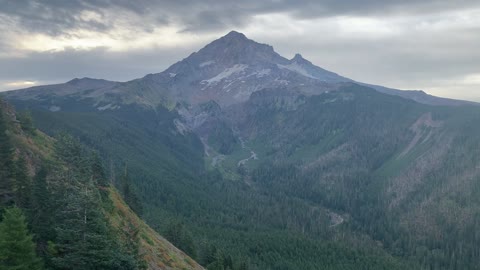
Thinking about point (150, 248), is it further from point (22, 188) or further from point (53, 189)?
point (22, 188)

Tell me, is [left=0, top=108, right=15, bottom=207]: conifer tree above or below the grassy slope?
above

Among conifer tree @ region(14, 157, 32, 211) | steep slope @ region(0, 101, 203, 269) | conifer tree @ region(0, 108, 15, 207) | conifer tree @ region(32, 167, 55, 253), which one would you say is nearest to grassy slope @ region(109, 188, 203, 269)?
steep slope @ region(0, 101, 203, 269)

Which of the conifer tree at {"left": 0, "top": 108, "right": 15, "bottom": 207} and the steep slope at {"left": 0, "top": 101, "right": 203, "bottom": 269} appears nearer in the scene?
the conifer tree at {"left": 0, "top": 108, "right": 15, "bottom": 207}

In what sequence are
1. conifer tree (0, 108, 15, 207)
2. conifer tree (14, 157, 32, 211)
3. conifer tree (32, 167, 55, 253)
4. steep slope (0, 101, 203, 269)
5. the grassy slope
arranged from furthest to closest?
the grassy slope → steep slope (0, 101, 203, 269) → conifer tree (0, 108, 15, 207) → conifer tree (14, 157, 32, 211) → conifer tree (32, 167, 55, 253)

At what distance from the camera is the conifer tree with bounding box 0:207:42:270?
109 ft

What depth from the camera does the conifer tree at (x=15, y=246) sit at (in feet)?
109

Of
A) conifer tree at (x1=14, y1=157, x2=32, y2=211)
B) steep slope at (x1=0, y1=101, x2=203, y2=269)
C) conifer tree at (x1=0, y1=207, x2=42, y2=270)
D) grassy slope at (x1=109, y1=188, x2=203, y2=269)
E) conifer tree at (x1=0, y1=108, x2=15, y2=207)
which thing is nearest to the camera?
conifer tree at (x1=0, y1=207, x2=42, y2=270)

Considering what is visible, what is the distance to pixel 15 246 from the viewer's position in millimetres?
33688

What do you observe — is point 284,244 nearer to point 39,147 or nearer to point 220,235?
point 220,235

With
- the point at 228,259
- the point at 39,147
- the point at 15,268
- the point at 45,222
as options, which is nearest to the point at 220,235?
the point at 228,259

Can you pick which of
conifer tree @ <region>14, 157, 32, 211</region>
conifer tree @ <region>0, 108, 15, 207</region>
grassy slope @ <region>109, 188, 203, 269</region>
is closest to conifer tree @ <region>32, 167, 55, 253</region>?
conifer tree @ <region>14, 157, 32, 211</region>

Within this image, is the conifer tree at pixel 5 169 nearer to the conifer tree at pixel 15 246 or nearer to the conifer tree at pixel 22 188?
the conifer tree at pixel 22 188

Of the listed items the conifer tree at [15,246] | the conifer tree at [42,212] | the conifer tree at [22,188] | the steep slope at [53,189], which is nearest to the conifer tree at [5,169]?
the steep slope at [53,189]

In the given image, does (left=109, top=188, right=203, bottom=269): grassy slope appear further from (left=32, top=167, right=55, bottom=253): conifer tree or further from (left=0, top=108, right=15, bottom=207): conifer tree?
(left=0, top=108, right=15, bottom=207): conifer tree
